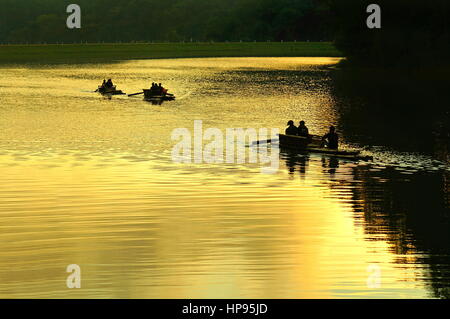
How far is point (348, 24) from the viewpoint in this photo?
143 m

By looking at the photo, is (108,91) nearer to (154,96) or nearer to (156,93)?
(154,96)

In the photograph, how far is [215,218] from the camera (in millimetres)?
37500

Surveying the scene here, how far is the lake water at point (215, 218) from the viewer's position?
2823 centimetres

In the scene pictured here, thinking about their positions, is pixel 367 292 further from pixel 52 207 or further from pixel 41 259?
pixel 52 207

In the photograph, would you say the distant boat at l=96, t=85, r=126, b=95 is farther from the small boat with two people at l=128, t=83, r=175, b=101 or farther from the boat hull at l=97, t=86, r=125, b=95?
the small boat with two people at l=128, t=83, r=175, b=101

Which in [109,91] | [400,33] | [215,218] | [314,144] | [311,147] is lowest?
[215,218]

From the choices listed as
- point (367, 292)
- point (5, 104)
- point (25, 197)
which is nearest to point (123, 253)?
point (367, 292)

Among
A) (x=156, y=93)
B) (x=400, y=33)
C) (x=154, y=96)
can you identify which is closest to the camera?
(x=156, y=93)

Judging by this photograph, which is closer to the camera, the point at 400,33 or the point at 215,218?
the point at 215,218

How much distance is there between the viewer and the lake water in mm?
28234

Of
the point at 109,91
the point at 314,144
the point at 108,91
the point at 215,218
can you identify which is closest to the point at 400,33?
the point at 109,91

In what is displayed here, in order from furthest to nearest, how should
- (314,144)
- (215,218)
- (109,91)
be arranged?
(109,91) < (314,144) < (215,218)

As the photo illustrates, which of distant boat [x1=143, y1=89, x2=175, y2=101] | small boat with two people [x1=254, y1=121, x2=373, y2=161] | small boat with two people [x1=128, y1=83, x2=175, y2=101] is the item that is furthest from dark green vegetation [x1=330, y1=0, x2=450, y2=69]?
small boat with two people [x1=254, y1=121, x2=373, y2=161]

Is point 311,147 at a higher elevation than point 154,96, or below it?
below
